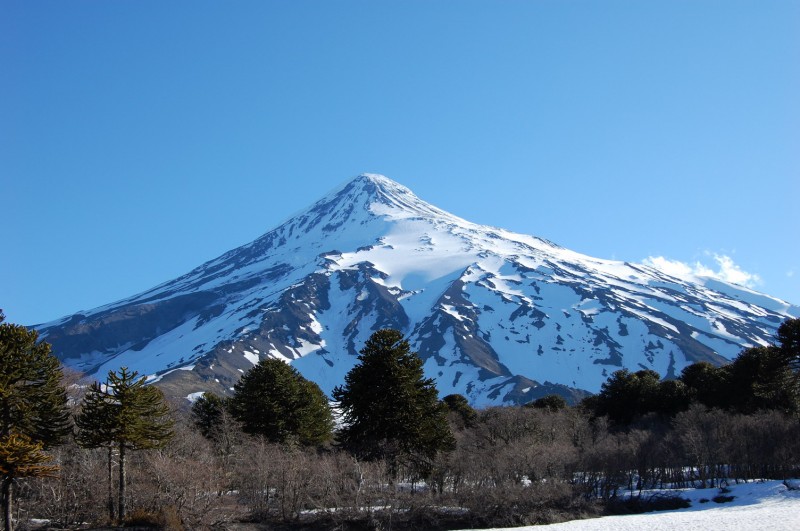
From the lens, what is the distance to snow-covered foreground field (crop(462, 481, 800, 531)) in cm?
3253

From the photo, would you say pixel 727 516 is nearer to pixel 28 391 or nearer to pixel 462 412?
pixel 28 391

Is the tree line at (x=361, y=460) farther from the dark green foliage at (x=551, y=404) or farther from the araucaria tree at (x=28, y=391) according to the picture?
the dark green foliage at (x=551, y=404)

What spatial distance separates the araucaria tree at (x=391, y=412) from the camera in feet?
142

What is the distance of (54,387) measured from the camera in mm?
38438

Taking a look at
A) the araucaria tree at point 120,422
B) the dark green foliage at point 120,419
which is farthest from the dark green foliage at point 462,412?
the araucaria tree at point 120,422

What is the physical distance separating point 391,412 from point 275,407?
14097 millimetres

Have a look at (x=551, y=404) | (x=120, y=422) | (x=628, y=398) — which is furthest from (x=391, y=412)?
(x=551, y=404)

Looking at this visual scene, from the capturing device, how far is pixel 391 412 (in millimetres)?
43438

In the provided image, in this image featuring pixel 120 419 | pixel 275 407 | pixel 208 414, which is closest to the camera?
pixel 120 419

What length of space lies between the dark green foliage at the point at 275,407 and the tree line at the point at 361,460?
0.38ft

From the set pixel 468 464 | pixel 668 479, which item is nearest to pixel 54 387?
pixel 468 464

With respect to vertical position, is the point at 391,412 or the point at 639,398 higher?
the point at 391,412

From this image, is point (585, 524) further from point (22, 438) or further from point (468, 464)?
point (22, 438)

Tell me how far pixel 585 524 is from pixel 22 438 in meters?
28.4
